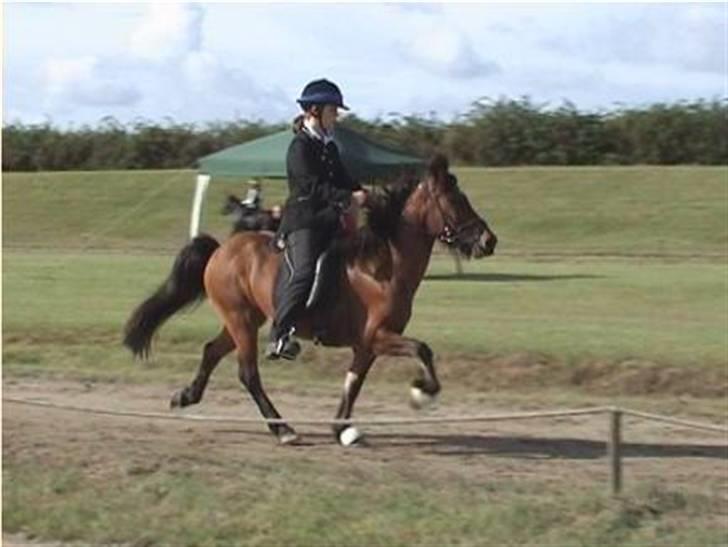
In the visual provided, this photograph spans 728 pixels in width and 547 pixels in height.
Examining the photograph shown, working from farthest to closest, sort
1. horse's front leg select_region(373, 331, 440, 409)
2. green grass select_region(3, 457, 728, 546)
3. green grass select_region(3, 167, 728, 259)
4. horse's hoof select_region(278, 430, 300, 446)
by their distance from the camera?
green grass select_region(3, 167, 728, 259) → horse's hoof select_region(278, 430, 300, 446) → horse's front leg select_region(373, 331, 440, 409) → green grass select_region(3, 457, 728, 546)

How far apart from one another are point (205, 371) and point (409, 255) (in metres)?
2.21

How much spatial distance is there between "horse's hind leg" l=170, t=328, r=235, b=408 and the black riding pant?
1247 mm

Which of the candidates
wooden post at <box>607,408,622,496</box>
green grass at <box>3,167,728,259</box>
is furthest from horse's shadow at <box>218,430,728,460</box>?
green grass at <box>3,167,728,259</box>

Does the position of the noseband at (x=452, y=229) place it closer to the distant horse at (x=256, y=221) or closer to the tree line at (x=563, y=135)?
the distant horse at (x=256, y=221)

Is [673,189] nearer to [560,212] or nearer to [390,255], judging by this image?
[560,212]

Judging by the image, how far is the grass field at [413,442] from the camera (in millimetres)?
11664

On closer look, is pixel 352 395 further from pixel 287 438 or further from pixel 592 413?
pixel 592 413

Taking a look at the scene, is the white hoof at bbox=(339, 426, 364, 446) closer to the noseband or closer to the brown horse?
the brown horse

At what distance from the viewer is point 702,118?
2340 inches

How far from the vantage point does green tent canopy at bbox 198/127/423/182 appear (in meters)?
31.9

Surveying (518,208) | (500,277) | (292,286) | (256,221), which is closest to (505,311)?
(500,277)

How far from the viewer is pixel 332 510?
11.9 metres

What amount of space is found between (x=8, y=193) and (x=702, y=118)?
69.8 ft

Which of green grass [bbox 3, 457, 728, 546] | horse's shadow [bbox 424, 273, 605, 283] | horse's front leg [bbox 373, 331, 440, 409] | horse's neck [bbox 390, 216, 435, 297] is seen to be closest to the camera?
green grass [bbox 3, 457, 728, 546]
